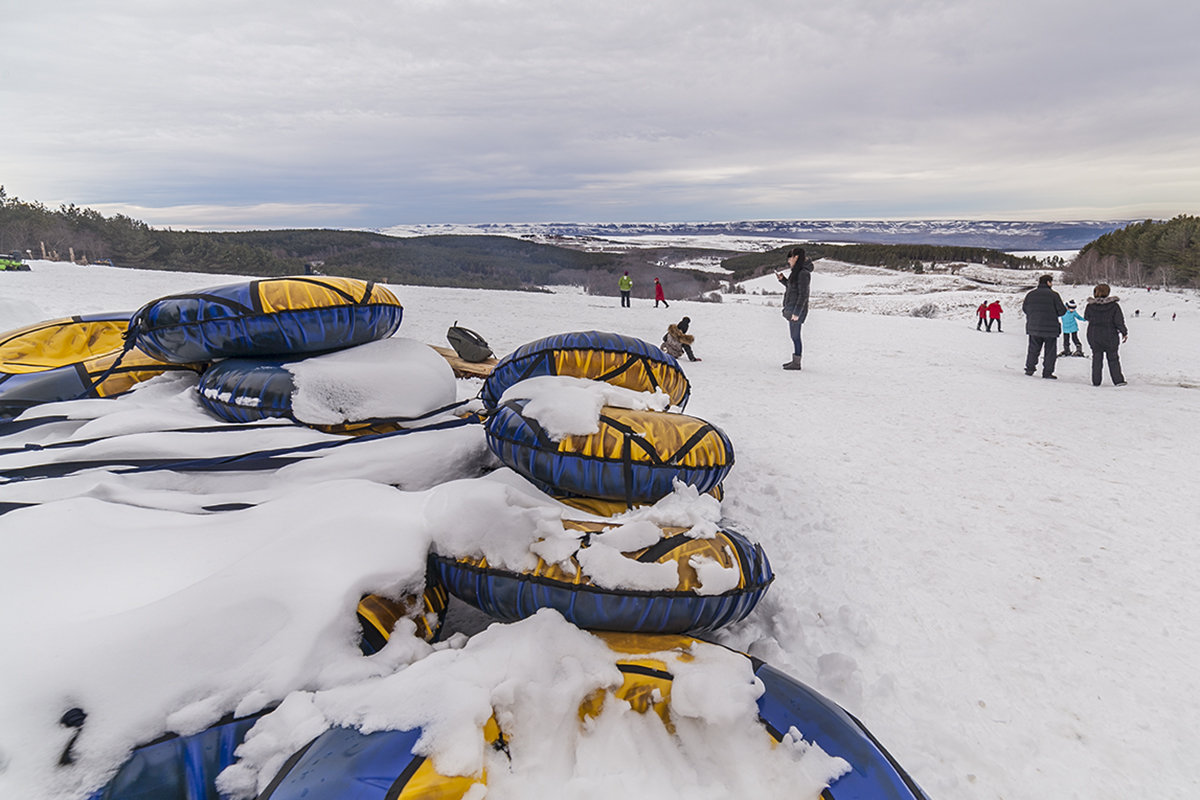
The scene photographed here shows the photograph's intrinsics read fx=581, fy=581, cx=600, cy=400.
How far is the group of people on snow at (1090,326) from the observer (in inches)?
278

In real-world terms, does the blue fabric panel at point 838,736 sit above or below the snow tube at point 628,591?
below

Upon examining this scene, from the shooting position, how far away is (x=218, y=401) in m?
3.13

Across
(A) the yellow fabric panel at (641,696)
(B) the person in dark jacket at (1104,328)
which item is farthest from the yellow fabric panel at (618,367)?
(B) the person in dark jacket at (1104,328)

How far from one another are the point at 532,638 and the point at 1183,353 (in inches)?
571

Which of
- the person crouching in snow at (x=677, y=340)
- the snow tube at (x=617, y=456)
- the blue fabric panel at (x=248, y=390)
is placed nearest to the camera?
the snow tube at (x=617, y=456)

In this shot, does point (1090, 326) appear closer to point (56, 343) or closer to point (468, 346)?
point (468, 346)

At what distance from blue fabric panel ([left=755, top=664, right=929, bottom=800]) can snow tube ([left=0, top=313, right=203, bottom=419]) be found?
148 inches

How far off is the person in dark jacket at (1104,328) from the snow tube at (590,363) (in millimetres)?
6721

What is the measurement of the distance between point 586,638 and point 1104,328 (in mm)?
8329

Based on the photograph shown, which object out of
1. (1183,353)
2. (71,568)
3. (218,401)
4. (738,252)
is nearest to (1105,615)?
(71,568)

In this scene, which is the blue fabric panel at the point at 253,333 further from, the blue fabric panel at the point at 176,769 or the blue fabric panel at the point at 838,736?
the blue fabric panel at the point at 838,736

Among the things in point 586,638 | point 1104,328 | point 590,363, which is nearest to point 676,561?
point 586,638

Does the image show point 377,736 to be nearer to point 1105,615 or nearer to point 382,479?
point 382,479

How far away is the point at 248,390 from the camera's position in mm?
3029
